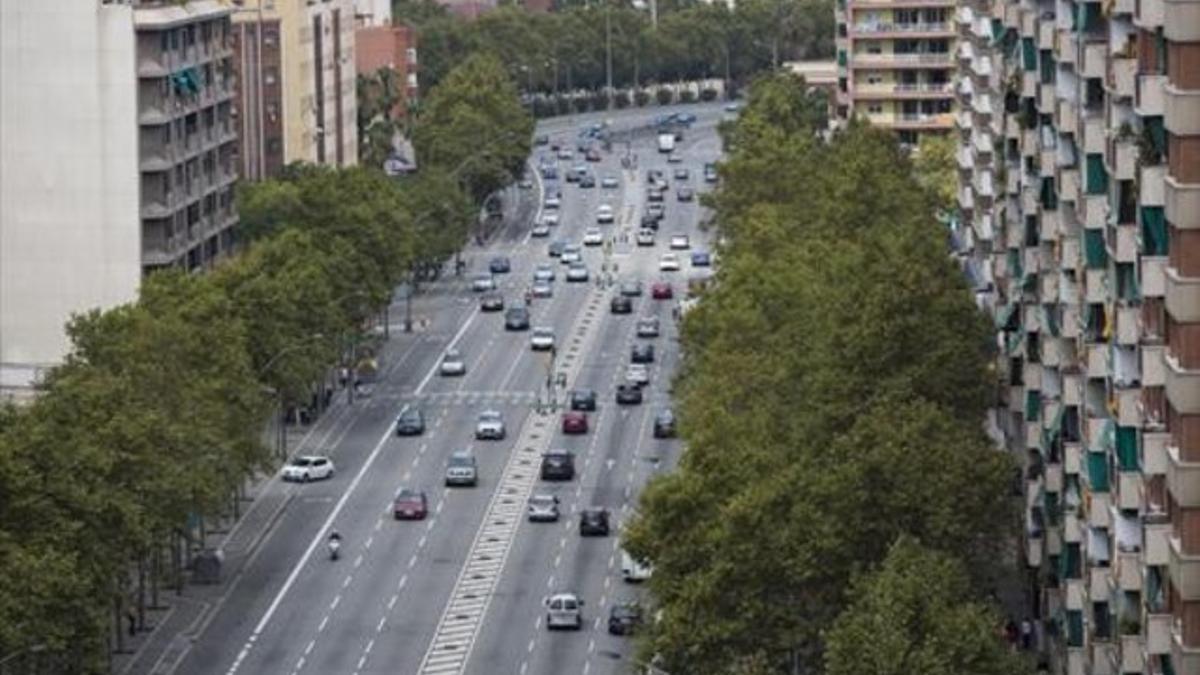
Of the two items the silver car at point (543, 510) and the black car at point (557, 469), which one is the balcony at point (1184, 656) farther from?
the black car at point (557, 469)

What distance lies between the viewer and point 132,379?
581ft

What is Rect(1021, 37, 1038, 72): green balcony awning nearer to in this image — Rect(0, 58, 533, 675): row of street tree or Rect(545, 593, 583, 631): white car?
Rect(545, 593, 583, 631): white car

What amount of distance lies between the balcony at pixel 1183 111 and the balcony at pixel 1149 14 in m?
3.12

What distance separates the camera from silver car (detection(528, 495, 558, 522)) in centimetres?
18788

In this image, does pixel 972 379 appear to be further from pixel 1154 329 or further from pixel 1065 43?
pixel 1154 329

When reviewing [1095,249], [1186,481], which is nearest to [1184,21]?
[1186,481]

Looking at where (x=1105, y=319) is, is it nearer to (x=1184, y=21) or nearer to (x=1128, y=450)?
(x=1128, y=450)

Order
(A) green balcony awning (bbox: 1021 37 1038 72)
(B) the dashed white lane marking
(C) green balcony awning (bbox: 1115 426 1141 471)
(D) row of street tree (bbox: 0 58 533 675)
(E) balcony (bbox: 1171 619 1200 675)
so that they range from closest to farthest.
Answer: (E) balcony (bbox: 1171 619 1200 675), (C) green balcony awning (bbox: 1115 426 1141 471), (D) row of street tree (bbox: 0 58 533 675), (A) green balcony awning (bbox: 1021 37 1038 72), (B) the dashed white lane marking

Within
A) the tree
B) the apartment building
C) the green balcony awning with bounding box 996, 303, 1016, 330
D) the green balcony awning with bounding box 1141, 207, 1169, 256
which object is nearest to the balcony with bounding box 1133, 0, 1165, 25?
the apartment building

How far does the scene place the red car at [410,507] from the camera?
18862cm

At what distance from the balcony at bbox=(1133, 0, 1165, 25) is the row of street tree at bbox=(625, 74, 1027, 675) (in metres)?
20.8

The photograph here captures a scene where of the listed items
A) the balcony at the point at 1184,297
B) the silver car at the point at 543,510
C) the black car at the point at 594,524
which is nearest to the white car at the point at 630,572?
the black car at the point at 594,524

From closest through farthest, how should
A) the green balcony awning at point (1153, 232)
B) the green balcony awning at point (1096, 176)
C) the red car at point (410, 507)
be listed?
the green balcony awning at point (1153, 232)
the green balcony awning at point (1096, 176)
the red car at point (410, 507)

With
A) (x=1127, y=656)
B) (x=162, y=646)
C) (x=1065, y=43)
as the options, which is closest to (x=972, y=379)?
(x=1065, y=43)
